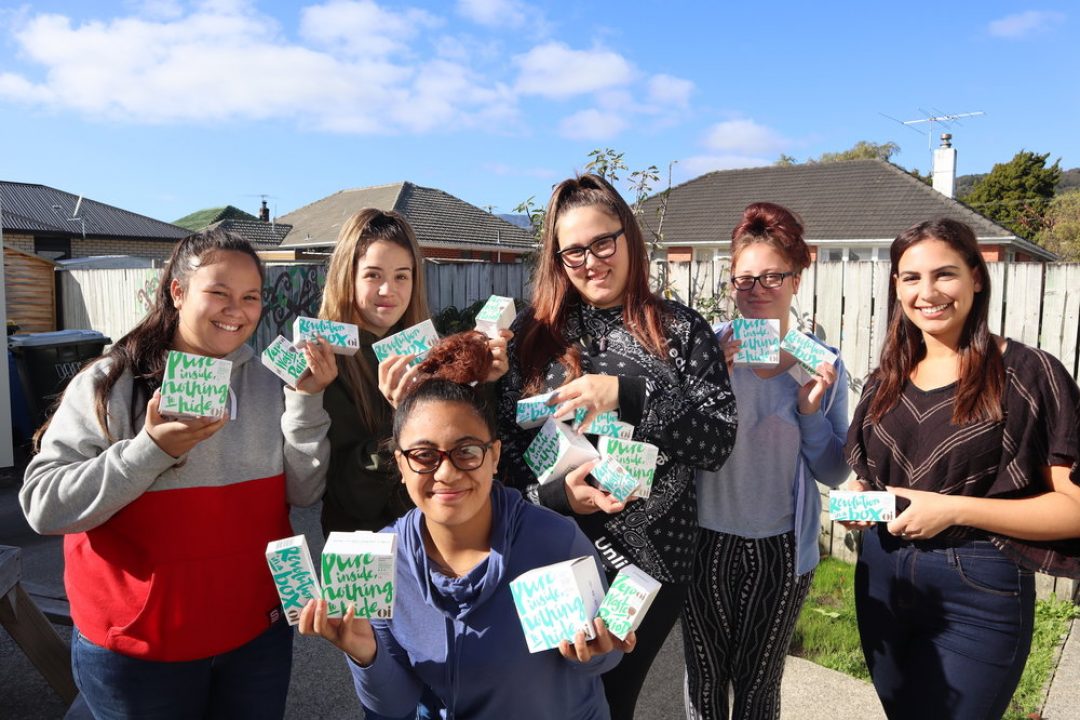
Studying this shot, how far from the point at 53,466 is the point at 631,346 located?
1598 millimetres

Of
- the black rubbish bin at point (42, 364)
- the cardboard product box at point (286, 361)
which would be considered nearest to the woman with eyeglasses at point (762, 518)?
the cardboard product box at point (286, 361)

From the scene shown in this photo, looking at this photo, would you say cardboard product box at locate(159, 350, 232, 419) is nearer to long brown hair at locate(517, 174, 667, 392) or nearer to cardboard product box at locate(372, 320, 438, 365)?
cardboard product box at locate(372, 320, 438, 365)

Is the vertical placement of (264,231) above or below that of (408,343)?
above

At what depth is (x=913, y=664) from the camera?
6.69ft

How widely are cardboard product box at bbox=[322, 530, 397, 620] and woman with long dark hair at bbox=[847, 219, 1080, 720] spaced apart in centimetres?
139

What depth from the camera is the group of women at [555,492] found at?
1.76 meters

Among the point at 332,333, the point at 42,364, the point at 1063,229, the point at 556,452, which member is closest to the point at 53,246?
the point at 42,364

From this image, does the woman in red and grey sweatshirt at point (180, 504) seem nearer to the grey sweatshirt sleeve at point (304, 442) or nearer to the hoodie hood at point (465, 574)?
the grey sweatshirt sleeve at point (304, 442)

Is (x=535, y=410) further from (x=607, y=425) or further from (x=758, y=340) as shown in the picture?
(x=758, y=340)

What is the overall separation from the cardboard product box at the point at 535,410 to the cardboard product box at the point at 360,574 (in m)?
0.52

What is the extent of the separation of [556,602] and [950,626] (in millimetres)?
1181

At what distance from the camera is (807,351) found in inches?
90.2

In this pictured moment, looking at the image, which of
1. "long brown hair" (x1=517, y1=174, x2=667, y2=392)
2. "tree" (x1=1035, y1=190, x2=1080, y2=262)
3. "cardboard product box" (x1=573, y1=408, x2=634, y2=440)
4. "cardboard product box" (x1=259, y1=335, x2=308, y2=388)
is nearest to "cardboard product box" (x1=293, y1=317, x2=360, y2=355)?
"cardboard product box" (x1=259, y1=335, x2=308, y2=388)

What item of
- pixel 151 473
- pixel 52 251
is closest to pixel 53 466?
pixel 151 473
